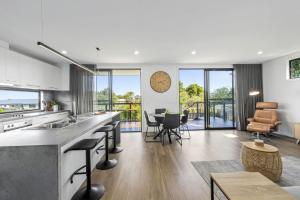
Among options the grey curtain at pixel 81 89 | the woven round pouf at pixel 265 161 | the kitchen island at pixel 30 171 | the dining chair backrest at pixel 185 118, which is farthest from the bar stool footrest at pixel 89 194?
the grey curtain at pixel 81 89

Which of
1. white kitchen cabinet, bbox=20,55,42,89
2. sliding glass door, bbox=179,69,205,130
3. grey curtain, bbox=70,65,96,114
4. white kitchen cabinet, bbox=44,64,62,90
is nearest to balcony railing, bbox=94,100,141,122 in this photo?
grey curtain, bbox=70,65,96,114

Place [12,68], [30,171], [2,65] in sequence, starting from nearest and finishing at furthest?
[30,171], [2,65], [12,68]

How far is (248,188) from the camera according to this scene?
1.42m

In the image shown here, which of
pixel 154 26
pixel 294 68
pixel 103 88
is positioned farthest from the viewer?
pixel 103 88

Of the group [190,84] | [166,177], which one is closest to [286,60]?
[190,84]

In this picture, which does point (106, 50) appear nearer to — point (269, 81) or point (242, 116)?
point (242, 116)

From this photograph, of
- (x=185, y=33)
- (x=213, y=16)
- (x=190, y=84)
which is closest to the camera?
(x=213, y=16)

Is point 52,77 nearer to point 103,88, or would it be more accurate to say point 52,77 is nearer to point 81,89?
point 81,89

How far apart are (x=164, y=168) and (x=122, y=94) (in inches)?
145

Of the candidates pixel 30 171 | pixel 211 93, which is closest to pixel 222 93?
pixel 211 93

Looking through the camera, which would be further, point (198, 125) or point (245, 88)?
point (198, 125)

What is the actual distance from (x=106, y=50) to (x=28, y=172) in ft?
10.6

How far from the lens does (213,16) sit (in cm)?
242

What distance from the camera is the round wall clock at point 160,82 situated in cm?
562
